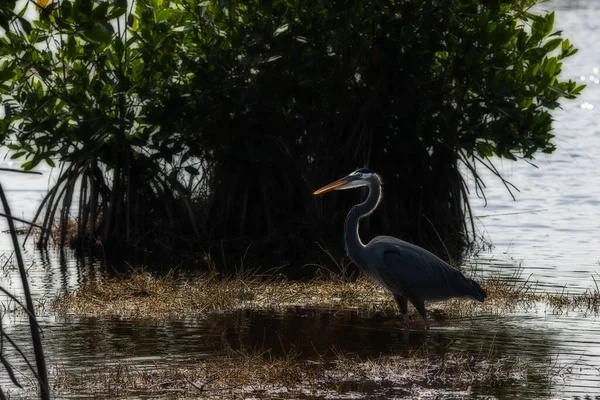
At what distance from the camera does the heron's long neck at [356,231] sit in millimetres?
9359

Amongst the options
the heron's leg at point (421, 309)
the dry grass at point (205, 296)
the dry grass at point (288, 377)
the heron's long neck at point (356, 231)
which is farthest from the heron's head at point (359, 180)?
the dry grass at point (288, 377)

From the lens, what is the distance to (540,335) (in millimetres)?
8562

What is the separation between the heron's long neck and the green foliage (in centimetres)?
220

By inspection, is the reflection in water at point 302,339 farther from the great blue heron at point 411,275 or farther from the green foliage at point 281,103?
the green foliage at point 281,103

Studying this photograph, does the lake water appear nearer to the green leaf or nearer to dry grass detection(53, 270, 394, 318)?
dry grass detection(53, 270, 394, 318)

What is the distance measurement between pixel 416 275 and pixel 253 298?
65.3 inches

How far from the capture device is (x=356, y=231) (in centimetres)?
950

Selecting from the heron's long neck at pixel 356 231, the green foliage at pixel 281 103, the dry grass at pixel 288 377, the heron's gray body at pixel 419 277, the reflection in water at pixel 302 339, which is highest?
the green foliage at pixel 281 103

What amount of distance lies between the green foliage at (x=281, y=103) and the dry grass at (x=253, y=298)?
229 centimetres

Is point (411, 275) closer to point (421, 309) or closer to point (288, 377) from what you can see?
point (421, 309)

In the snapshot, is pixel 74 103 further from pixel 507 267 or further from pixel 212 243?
pixel 507 267

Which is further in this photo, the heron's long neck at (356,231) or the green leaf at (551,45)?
the green leaf at (551,45)

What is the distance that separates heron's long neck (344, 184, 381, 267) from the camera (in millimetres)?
9359

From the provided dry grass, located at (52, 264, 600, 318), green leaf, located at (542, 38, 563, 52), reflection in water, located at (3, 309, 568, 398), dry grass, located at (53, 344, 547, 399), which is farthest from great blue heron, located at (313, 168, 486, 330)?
green leaf, located at (542, 38, 563, 52)
